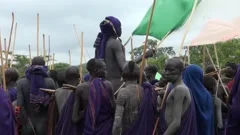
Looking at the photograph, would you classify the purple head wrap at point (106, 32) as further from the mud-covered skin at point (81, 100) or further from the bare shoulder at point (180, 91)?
the bare shoulder at point (180, 91)

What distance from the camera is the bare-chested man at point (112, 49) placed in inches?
248

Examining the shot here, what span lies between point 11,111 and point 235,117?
248 cm

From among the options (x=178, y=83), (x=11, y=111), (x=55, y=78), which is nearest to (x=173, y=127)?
(x=178, y=83)

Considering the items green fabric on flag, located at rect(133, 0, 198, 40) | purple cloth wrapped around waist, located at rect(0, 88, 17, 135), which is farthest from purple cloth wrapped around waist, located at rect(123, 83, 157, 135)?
green fabric on flag, located at rect(133, 0, 198, 40)

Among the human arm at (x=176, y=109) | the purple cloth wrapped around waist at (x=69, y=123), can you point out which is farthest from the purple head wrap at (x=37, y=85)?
the human arm at (x=176, y=109)

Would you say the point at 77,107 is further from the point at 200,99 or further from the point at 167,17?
the point at 167,17

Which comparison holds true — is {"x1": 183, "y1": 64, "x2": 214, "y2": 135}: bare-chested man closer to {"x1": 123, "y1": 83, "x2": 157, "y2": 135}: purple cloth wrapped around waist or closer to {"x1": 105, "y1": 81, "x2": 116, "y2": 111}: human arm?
{"x1": 123, "y1": 83, "x2": 157, "y2": 135}: purple cloth wrapped around waist

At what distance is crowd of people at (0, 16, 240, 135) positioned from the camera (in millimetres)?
5164

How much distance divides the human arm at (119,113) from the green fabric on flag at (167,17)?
284 cm

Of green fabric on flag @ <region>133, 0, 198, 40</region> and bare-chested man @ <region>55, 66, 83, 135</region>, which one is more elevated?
green fabric on flag @ <region>133, 0, 198, 40</region>

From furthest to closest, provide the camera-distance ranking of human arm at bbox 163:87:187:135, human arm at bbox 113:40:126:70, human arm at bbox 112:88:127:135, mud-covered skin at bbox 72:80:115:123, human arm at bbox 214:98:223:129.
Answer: human arm at bbox 214:98:223:129, human arm at bbox 113:40:126:70, mud-covered skin at bbox 72:80:115:123, human arm at bbox 112:88:127:135, human arm at bbox 163:87:187:135

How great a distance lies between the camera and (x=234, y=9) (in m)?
7.69

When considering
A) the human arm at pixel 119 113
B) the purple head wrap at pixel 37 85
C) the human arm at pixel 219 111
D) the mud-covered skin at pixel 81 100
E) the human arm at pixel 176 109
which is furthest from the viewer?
the purple head wrap at pixel 37 85

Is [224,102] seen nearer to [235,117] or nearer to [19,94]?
[235,117]
